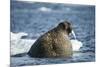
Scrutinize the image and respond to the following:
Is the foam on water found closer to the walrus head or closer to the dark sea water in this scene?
the dark sea water

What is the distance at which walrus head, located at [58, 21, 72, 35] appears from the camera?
7.71 ft

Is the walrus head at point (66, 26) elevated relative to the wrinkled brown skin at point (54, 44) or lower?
elevated

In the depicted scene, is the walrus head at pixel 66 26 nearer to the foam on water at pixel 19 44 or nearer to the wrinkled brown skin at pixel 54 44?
the wrinkled brown skin at pixel 54 44

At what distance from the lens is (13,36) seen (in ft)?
6.99

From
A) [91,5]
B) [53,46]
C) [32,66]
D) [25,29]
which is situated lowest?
[32,66]

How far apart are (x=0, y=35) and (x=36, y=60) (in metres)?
0.43

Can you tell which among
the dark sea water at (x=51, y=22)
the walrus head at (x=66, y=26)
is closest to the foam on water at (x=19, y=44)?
the dark sea water at (x=51, y=22)

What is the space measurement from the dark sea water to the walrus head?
1.6 inches

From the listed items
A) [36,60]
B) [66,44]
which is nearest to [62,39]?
[66,44]

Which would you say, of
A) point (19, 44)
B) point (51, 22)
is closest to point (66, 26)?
point (51, 22)

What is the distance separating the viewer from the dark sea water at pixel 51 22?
216 centimetres

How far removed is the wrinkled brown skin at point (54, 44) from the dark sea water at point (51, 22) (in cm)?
4
